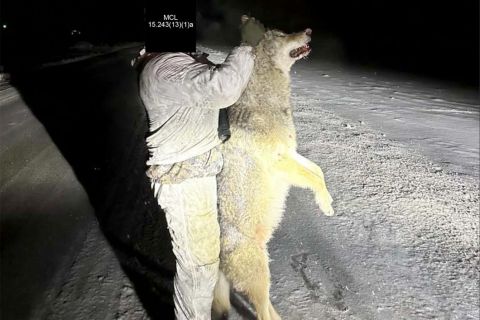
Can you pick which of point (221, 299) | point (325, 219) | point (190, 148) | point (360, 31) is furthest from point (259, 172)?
point (360, 31)

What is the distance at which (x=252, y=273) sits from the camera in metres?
2.99

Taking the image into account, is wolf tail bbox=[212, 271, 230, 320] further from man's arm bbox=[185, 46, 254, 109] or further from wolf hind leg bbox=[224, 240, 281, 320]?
man's arm bbox=[185, 46, 254, 109]

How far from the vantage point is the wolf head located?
2850 mm

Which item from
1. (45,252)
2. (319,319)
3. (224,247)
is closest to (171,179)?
(224,247)

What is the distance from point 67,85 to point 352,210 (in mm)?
8720

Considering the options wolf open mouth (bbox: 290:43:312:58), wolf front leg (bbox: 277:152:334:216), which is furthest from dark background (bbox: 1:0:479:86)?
wolf front leg (bbox: 277:152:334:216)

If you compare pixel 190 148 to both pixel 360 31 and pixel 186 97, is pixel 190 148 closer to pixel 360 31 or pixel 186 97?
pixel 186 97

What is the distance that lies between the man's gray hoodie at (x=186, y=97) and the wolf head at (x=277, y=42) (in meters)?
1.00

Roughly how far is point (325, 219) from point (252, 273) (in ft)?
6.12

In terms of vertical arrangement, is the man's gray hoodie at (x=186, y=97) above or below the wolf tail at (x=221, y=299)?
above

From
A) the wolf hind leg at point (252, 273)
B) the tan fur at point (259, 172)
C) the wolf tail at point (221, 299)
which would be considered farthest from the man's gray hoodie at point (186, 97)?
the wolf tail at point (221, 299)

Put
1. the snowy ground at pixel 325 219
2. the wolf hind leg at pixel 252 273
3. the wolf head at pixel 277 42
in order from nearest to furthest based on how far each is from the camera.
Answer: the wolf head at pixel 277 42 < the wolf hind leg at pixel 252 273 < the snowy ground at pixel 325 219

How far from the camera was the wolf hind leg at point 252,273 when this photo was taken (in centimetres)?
297

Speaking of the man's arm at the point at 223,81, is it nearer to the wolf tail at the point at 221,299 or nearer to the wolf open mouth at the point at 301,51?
the wolf open mouth at the point at 301,51
